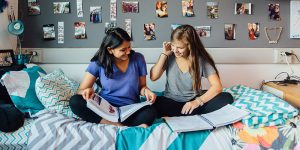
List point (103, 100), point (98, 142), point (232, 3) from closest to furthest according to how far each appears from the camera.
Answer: point (98, 142)
point (103, 100)
point (232, 3)

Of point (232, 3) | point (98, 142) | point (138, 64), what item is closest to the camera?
point (98, 142)

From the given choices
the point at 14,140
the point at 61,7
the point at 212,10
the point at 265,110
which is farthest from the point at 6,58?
the point at 265,110

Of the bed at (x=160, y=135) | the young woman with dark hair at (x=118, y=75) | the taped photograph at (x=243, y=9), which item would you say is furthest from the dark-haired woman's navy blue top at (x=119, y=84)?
the taped photograph at (x=243, y=9)

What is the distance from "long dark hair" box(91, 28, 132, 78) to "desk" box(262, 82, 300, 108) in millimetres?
905

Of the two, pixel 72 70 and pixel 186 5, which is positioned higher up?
pixel 186 5

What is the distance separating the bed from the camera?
47.4 inches

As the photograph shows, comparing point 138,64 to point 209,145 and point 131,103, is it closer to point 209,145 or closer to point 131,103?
point 131,103

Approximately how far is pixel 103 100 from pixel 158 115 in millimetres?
301

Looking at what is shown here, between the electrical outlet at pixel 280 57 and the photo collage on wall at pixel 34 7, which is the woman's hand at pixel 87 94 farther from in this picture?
the electrical outlet at pixel 280 57

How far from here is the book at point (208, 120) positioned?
48.6 inches

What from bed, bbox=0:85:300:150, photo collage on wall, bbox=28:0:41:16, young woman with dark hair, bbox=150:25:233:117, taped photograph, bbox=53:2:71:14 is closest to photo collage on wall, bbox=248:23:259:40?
young woman with dark hair, bbox=150:25:233:117

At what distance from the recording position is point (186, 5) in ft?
6.41

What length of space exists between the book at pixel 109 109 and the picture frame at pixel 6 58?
0.74 metres

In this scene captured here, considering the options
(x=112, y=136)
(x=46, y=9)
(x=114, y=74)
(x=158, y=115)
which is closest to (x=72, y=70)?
(x=46, y=9)
